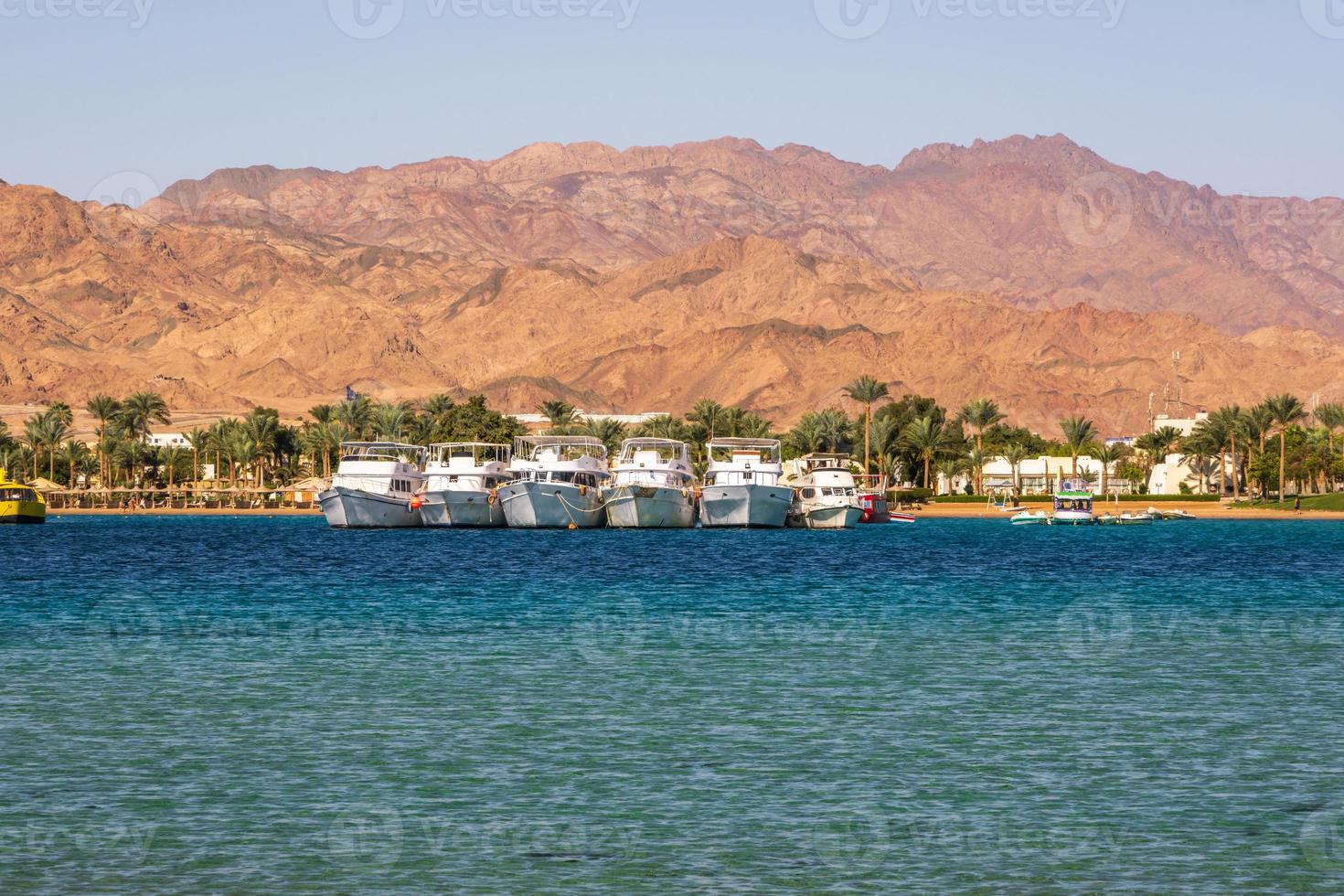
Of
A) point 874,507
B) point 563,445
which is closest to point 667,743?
point 874,507

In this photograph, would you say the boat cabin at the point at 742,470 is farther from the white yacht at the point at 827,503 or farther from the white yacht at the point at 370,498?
the white yacht at the point at 370,498

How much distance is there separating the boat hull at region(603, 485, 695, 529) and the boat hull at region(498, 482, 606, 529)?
5.38 feet

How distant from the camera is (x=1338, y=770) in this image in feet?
93.0

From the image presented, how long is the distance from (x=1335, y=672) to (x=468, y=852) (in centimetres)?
2795

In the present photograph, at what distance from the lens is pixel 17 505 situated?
534 feet

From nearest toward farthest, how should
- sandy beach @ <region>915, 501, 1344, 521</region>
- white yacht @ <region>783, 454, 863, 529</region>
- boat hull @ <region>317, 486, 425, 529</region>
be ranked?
boat hull @ <region>317, 486, 425, 529</region>, white yacht @ <region>783, 454, 863, 529</region>, sandy beach @ <region>915, 501, 1344, 521</region>

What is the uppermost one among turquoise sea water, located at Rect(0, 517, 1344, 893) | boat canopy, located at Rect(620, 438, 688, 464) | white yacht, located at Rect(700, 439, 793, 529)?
boat canopy, located at Rect(620, 438, 688, 464)

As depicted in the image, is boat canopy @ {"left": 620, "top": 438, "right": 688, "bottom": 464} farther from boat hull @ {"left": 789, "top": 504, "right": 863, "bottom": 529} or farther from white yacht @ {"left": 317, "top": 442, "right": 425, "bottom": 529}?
white yacht @ {"left": 317, "top": 442, "right": 425, "bottom": 529}

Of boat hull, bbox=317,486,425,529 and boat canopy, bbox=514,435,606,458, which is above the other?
boat canopy, bbox=514,435,606,458

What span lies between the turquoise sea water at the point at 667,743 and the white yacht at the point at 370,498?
257 feet

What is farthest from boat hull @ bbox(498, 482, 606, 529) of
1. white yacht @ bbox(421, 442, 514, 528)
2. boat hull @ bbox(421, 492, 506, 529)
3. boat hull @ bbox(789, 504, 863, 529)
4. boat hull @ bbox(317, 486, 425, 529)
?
boat hull @ bbox(789, 504, 863, 529)

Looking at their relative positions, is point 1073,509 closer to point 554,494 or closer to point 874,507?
point 874,507

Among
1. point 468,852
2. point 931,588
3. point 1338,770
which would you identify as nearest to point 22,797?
point 468,852

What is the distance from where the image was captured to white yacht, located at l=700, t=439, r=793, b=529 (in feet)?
464
